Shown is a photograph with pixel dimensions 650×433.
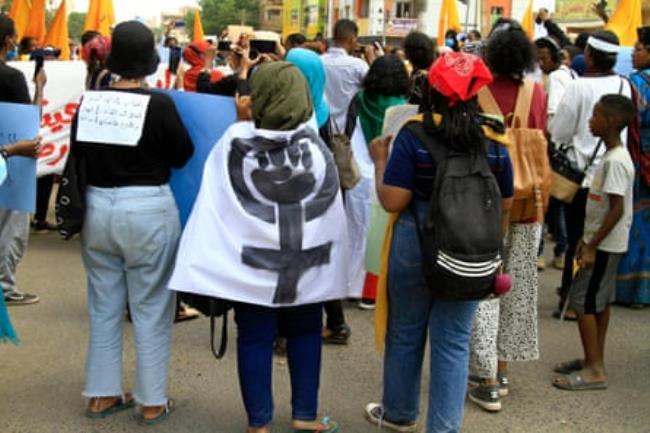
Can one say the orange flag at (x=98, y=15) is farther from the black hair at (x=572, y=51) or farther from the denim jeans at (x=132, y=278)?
the denim jeans at (x=132, y=278)

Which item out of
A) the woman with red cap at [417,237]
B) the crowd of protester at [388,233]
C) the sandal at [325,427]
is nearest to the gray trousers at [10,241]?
the crowd of protester at [388,233]

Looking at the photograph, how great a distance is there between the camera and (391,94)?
4.98 m

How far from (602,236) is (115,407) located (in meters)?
2.66

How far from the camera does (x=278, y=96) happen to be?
309 centimetres

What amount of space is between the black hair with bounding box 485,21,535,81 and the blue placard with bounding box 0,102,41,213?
251 centimetres

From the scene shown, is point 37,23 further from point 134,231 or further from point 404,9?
point 404,9

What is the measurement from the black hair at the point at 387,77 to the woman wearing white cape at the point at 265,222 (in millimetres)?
1849

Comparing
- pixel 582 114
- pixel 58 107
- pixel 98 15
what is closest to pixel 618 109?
pixel 582 114

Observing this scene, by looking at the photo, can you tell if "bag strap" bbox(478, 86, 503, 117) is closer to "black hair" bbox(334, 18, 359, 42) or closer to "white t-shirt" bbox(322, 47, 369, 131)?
"white t-shirt" bbox(322, 47, 369, 131)

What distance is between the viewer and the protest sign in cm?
327

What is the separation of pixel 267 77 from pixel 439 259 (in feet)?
3.38

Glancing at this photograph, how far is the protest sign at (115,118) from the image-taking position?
3.27 meters

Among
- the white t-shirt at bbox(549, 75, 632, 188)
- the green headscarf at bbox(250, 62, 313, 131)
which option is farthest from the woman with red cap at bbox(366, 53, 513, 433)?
the white t-shirt at bbox(549, 75, 632, 188)

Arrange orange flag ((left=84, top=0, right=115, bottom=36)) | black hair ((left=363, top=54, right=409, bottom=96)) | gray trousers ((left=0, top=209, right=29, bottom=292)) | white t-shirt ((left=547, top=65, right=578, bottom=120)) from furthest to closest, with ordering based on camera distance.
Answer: orange flag ((left=84, top=0, right=115, bottom=36)) → white t-shirt ((left=547, top=65, right=578, bottom=120)) → gray trousers ((left=0, top=209, right=29, bottom=292)) → black hair ((left=363, top=54, right=409, bottom=96))
